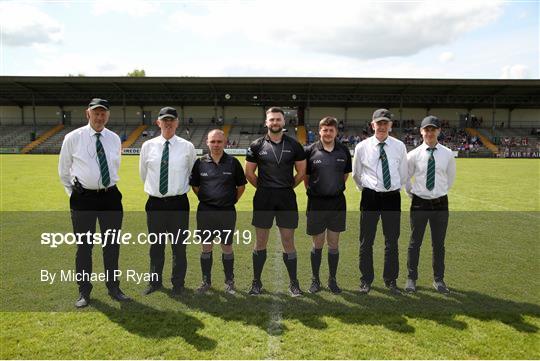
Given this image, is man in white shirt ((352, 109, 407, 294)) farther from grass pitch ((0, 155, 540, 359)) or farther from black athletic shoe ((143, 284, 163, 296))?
black athletic shoe ((143, 284, 163, 296))

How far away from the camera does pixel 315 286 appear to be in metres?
4.76

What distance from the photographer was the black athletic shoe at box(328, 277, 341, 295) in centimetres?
474

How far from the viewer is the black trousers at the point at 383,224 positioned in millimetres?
4719

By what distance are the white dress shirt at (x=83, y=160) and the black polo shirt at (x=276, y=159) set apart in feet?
5.54

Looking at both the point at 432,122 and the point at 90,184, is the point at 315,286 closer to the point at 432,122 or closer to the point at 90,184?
the point at 432,122

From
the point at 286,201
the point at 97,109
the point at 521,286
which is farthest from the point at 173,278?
the point at 521,286

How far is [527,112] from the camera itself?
147 ft

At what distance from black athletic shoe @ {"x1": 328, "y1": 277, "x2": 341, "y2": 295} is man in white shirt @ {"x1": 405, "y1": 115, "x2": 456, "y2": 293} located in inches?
34.5

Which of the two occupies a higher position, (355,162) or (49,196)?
(355,162)

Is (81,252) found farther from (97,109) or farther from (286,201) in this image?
(286,201)

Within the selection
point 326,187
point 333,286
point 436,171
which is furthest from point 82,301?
point 436,171

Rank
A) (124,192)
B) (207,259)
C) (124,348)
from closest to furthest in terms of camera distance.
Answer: (124,348)
(207,259)
(124,192)

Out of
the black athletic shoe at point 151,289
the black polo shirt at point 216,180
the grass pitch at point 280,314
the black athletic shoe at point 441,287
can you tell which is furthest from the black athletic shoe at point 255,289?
the black athletic shoe at point 441,287

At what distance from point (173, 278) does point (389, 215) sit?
2692 mm
